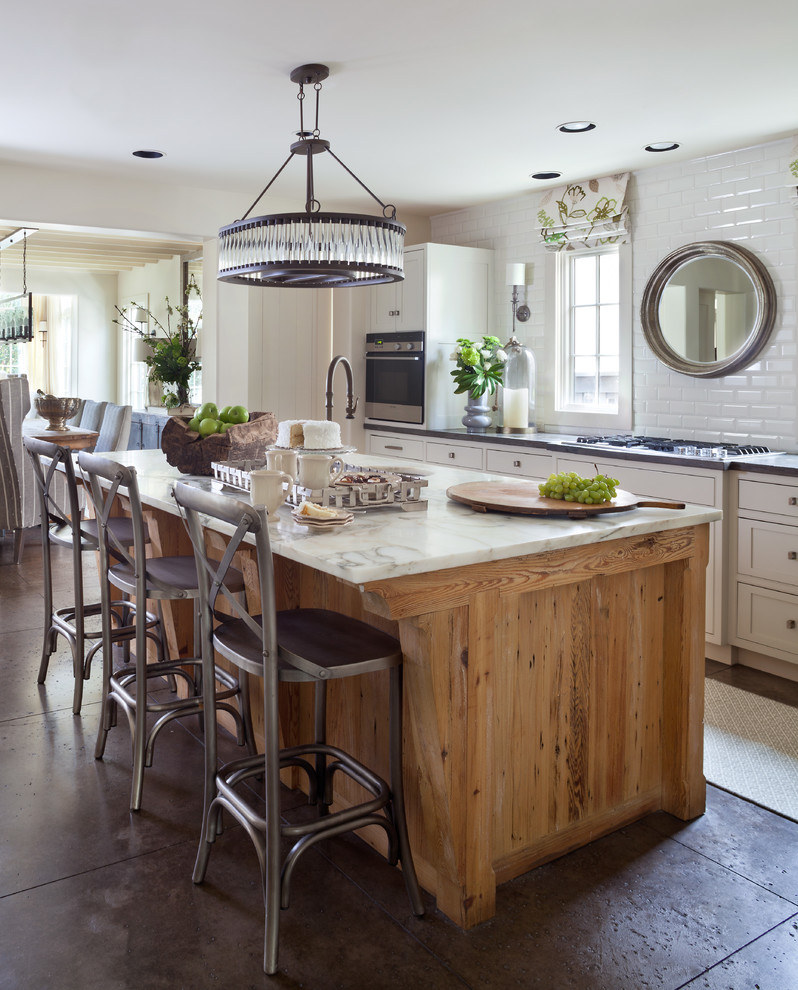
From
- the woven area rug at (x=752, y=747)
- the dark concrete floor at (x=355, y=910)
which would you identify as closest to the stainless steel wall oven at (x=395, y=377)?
the woven area rug at (x=752, y=747)

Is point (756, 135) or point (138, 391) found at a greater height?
point (756, 135)

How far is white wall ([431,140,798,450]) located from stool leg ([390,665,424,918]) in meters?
3.04

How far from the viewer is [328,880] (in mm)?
2158

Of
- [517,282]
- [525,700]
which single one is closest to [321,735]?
[525,700]

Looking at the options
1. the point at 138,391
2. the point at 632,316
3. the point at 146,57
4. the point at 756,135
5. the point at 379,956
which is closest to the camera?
the point at 379,956

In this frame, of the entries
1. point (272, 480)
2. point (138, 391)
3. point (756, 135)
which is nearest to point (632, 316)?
point (756, 135)

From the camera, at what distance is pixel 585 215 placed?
17.0 ft

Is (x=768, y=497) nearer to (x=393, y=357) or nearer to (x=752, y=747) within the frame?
(x=752, y=747)

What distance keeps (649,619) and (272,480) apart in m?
1.14

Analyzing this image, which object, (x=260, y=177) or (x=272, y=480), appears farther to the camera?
(x=260, y=177)

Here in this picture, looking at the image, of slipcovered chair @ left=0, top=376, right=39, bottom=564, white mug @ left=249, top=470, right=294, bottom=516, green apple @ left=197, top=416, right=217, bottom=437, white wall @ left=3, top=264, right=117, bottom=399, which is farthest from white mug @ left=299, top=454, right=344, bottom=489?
white wall @ left=3, top=264, right=117, bottom=399

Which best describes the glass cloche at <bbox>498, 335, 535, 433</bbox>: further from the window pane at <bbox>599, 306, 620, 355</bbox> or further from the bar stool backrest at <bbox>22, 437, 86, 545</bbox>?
the bar stool backrest at <bbox>22, 437, 86, 545</bbox>

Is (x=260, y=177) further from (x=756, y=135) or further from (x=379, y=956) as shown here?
(x=379, y=956)

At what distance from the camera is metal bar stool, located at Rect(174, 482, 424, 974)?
182 centimetres
